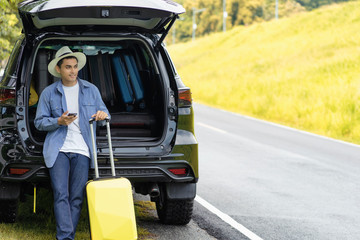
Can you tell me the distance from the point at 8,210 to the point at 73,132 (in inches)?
40.7

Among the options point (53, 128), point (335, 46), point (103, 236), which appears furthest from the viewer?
point (335, 46)

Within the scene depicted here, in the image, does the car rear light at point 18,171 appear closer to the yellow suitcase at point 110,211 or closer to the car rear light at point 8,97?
the car rear light at point 8,97

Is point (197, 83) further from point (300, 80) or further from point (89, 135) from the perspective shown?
point (89, 135)

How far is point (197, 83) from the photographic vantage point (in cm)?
3272

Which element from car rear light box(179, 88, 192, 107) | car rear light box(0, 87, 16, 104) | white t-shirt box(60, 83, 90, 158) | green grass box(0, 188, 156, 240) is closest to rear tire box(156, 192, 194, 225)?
green grass box(0, 188, 156, 240)

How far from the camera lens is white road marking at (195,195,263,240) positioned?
6.13m

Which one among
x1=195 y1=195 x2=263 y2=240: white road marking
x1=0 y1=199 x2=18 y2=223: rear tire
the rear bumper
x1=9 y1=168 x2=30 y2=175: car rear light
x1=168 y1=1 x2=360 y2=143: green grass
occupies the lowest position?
x1=168 y1=1 x2=360 y2=143: green grass

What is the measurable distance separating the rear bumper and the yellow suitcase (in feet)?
1.53

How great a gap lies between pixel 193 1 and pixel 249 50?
58565mm

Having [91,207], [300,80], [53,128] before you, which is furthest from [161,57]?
[300,80]

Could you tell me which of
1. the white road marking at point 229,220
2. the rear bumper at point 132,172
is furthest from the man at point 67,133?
the white road marking at point 229,220

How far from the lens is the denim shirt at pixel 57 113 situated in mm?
5188

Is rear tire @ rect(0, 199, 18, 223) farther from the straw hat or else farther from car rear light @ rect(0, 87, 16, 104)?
the straw hat

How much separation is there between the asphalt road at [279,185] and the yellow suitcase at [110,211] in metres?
1.47
